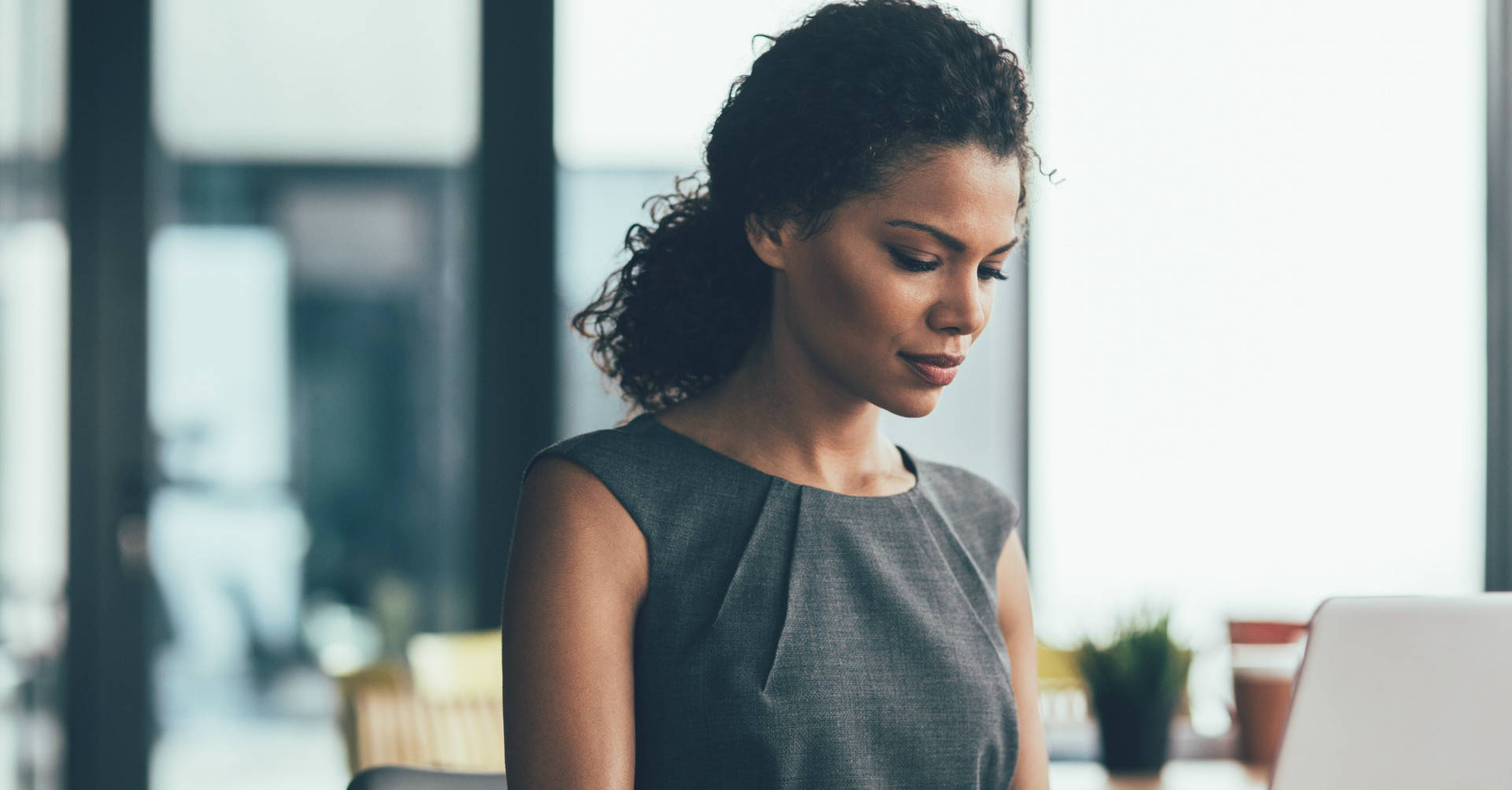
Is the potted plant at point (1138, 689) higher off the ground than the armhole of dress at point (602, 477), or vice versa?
the armhole of dress at point (602, 477)

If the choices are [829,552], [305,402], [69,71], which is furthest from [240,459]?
[829,552]

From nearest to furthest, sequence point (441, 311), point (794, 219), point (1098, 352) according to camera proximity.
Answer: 1. point (794, 219)
2. point (1098, 352)
3. point (441, 311)

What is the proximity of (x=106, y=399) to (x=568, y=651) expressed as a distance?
284cm

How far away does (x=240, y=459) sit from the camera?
3.45 metres

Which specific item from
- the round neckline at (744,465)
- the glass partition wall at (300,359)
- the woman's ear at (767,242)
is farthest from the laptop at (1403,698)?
the glass partition wall at (300,359)

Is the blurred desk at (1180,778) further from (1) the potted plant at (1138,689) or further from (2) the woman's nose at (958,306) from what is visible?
(2) the woman's nose at (958,306)

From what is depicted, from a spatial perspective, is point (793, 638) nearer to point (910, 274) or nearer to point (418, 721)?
point (910, 274)

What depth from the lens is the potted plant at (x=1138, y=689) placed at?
2.05m

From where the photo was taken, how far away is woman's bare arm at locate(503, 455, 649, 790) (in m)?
0.98

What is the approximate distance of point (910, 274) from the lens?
1018 mm

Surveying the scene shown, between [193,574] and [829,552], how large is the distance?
277 centimetres

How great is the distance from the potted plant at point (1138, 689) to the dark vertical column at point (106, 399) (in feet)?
8.31

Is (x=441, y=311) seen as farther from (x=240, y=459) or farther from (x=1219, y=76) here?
(x=1219, y=76)

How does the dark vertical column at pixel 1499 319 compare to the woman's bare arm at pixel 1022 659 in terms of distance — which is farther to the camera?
the dark vertical column at pixel 1499 319
